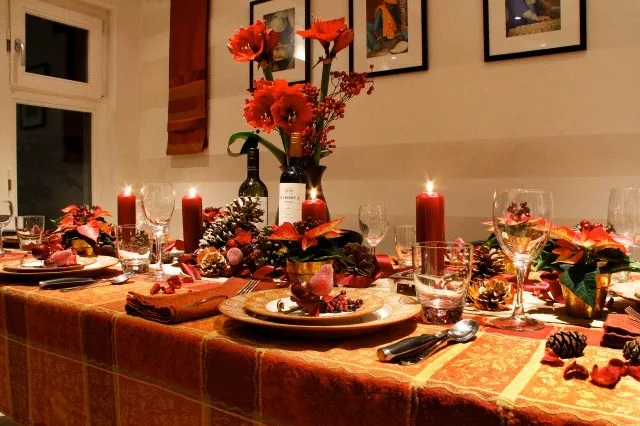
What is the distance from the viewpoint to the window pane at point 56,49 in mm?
2967

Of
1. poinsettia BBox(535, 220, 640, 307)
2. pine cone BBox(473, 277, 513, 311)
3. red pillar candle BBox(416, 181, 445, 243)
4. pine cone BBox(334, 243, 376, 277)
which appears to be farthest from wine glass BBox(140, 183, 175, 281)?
poinsettia BBox(535, 220, 640, 307)

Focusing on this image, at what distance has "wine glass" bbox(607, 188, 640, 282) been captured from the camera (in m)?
1.14

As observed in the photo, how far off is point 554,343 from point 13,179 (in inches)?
122

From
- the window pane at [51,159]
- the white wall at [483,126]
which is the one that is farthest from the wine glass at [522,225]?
the window pane at [51,159]

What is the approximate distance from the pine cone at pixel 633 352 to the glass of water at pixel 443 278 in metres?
0.22

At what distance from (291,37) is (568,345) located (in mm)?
2405

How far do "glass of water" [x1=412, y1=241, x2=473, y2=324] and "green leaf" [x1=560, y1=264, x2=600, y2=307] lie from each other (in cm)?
16

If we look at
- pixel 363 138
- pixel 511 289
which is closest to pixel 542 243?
pixel 511 289

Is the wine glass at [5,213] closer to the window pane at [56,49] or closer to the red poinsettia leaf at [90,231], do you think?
the red poinsettia leaf at [90,231]

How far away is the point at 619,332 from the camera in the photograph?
24.8 inches

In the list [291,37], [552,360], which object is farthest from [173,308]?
[291,37]

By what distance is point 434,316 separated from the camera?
0.74 meters

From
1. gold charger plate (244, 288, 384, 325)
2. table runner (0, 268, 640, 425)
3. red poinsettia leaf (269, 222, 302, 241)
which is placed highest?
red poinsettia leaf (269, 222, 302, 241)

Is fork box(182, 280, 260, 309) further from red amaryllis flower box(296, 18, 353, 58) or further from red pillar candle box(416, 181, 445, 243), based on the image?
red amaryllis flower box(296, 18, 353, 58)
